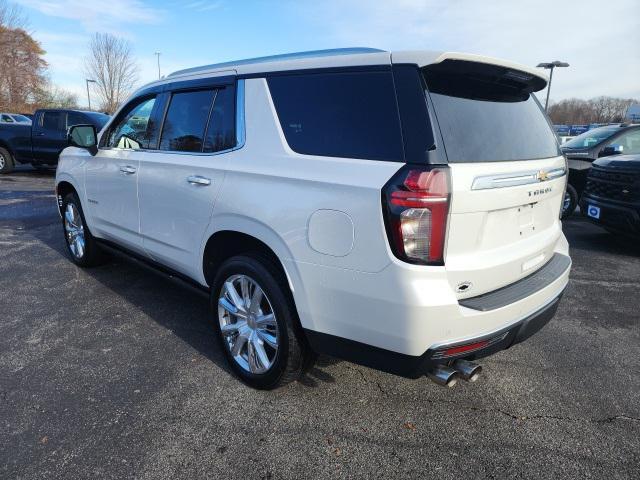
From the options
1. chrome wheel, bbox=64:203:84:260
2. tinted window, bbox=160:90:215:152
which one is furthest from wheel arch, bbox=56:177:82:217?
tinted window, bbox=160:90:215:152

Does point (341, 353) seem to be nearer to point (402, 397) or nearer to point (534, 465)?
point (402, 397)

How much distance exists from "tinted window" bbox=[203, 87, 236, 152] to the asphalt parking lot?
1.45 metres

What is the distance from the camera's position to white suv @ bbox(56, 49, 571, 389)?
2.04 metres

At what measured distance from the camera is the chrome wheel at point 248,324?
8.86ft

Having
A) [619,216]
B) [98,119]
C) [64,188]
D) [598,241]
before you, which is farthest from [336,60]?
[98,119]

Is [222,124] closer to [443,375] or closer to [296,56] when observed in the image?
[296,56]

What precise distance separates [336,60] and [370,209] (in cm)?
85

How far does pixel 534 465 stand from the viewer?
2.23m

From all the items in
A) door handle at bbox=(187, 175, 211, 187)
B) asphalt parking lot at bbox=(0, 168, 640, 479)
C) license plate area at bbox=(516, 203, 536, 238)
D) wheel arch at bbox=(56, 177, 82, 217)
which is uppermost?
door handle at bbox=(187, 175, 211, 187)

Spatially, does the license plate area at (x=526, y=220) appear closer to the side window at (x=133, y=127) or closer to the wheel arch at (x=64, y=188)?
the side window at (x=133, y=127)

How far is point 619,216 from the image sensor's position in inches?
228

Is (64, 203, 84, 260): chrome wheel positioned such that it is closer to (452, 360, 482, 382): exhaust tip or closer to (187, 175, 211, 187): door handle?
(187, 175, 211, 187): door handle

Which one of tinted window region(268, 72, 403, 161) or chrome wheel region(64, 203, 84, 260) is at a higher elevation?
tinted window region(268, 72, 403, 161)

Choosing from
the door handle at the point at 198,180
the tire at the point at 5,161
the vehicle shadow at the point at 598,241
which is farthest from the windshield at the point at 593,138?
the tire at the point at 5,161
